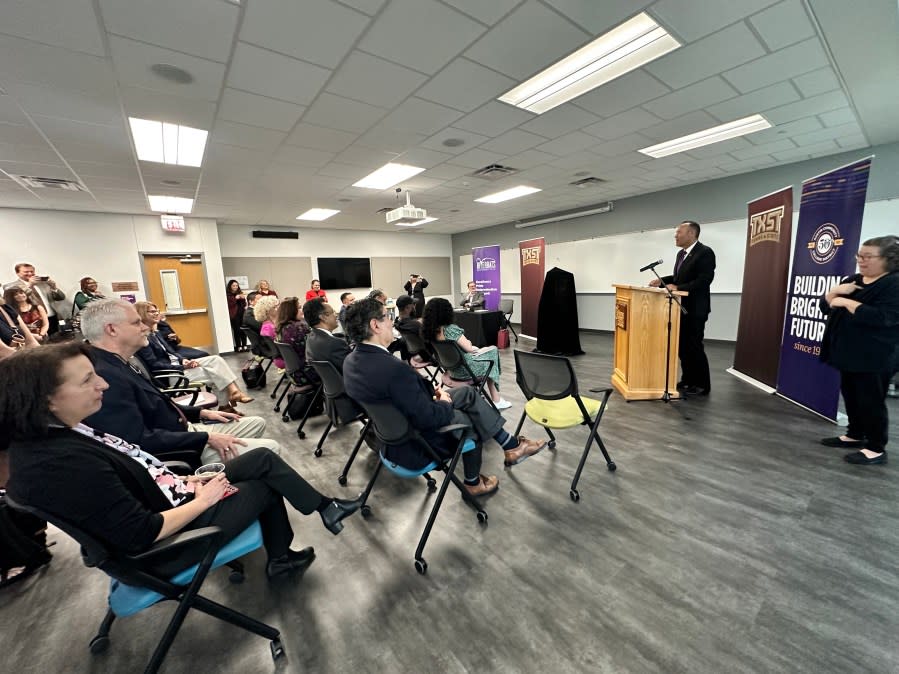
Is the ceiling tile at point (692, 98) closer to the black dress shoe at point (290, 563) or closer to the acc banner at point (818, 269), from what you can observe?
the acc banner at point (818, 269)

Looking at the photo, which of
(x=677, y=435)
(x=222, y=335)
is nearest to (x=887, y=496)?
(x=677, y=435)

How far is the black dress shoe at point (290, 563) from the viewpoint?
1734 millimetres

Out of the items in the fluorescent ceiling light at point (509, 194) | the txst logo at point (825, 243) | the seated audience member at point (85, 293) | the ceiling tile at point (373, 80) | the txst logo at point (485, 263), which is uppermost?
the fluorescent ceiling light at point (509, 194)

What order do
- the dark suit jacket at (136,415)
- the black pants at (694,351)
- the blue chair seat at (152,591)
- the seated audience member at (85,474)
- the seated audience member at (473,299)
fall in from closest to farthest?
the seated audience member at (85,474)
the blue chair seat at (152,591)
the dark suit jacket at (136,415)
the black pants at (694,351)
the seated audience member at (473,299)

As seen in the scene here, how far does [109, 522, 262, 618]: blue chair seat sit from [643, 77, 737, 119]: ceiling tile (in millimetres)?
4479

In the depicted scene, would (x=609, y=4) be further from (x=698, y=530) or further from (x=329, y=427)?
(x=329, y=427)

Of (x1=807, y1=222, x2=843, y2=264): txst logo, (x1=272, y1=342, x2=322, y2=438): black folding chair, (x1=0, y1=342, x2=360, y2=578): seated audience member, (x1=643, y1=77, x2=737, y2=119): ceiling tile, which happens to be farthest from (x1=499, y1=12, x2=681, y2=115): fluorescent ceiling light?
(x1=0, y1=342, x2=360, y2=578): seated audience member

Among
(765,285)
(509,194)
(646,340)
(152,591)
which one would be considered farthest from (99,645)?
(509,194)

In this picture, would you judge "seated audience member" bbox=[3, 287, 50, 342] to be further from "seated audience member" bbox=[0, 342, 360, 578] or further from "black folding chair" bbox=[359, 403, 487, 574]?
"black folding chair" bbox=[359, 403, 487, 574]

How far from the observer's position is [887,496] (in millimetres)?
2070

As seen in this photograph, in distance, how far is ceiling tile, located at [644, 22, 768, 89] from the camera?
2461mm

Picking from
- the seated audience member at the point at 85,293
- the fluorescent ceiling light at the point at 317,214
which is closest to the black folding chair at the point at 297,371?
the seated audience member at the point at 85,293

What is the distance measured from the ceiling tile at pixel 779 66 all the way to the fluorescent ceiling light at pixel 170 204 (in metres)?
7.46

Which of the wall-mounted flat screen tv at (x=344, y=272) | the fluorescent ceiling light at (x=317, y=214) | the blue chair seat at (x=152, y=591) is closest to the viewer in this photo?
the blue chair seat at (x=152, y=591)
